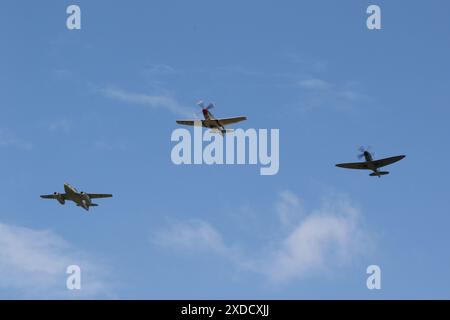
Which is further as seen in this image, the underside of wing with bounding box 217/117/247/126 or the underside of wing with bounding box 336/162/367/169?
the underside of wing with bounding box 217/117/247/126

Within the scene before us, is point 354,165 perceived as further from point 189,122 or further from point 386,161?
point 189,122

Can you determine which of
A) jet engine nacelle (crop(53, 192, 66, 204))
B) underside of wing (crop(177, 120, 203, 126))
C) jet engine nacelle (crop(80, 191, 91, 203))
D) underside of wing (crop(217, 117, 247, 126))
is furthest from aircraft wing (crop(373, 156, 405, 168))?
jet engine nacelle (crop(53, 192, 66, 204))

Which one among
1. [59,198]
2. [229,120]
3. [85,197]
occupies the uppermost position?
[229,120]

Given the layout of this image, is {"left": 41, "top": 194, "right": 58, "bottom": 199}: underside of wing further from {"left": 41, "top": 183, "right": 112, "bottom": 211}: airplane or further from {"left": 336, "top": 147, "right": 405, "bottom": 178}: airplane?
{"left": 336, "top": 147, "right": 405, "bottom": 178}: airplane

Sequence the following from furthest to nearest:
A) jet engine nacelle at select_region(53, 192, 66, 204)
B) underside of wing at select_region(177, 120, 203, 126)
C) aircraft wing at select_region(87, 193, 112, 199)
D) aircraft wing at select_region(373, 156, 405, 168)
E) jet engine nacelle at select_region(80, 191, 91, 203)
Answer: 1. aircraft wing at select_region(87, 193, 112, 199)
2. underside of wing at select_region(177, 120, 203, 126)
3. jet engine nacelle at select_region(53, 192, 66, 204)
4. jet engine nacelle at select_region(80, 191, 91, 203)
5. aircraft wing at select_region(373, 156, 405, 168)

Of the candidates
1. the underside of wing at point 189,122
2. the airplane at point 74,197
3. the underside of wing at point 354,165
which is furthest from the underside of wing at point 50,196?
the underside of wing at point 354,165

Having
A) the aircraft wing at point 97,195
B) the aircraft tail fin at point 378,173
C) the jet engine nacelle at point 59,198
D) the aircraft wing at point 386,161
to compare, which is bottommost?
the jet engine nacelle at point 59,198

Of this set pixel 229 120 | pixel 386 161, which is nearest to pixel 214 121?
pixel 229 120

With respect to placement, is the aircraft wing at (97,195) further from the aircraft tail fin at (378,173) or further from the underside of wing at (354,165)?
the aircraft tail fin at (378,173)
